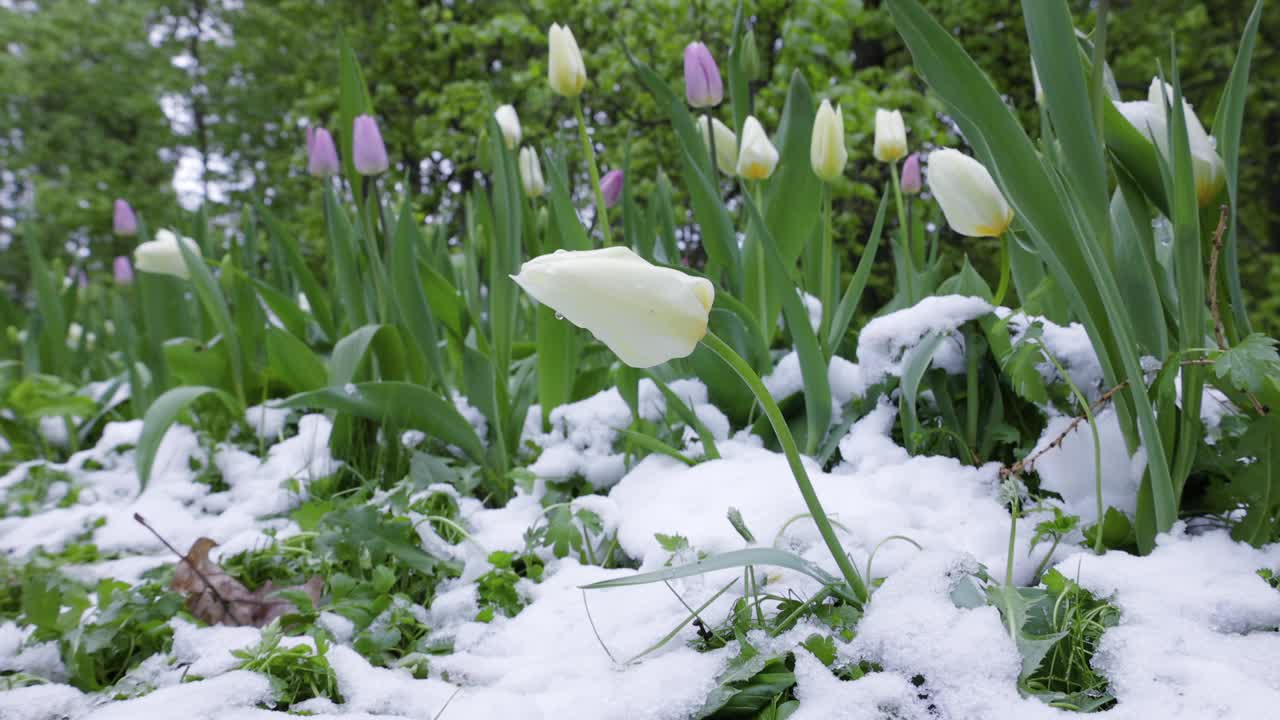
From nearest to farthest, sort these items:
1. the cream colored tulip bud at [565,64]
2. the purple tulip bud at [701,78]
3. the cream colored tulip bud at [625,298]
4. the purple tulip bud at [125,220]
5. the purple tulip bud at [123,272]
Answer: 1. the cream colored tulip bud at [625,298]
2. the cream colored tulip bud at [565,64]
3. the purple tulip bud at [701,78]
4. the purple tulip bud at [125,220]
5. the purple tulip bud at [123,272]

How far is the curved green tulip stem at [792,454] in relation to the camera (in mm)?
586

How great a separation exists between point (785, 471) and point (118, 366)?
219 cm

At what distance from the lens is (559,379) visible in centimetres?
137

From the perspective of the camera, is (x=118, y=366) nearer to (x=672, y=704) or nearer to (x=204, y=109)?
(x=672, y=704)

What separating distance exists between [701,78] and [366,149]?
588 mm

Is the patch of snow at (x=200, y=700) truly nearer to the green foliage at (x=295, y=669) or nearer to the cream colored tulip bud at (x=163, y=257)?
the green foliage at (x=295, y=669)

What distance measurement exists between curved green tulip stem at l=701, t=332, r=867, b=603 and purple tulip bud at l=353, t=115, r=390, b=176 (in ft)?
3.15

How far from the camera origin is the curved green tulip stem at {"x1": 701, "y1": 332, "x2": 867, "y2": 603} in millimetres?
586

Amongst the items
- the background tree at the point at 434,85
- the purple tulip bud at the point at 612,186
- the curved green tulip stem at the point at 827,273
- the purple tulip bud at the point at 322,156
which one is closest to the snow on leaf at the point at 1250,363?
the curved green tulip stem at the point at 827,273

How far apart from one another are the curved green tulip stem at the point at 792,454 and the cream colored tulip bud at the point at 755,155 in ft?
2.28

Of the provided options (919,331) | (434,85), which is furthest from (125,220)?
(434,85)

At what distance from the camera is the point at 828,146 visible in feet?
3.79

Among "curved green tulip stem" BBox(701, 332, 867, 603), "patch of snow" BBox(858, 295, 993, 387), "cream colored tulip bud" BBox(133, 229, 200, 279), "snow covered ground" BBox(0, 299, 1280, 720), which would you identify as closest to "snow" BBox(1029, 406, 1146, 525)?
"snow covered ground" BBox(0, 299, 1280, 720)

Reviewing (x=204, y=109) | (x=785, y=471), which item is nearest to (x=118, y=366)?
(x=785, y=471)
